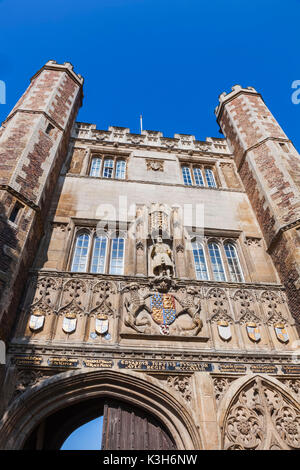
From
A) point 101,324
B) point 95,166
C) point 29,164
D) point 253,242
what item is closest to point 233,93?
point 95,166

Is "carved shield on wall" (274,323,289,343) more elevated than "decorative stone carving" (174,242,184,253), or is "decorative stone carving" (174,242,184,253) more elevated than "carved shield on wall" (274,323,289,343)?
"decorative stone carving" (174,242,184,253)

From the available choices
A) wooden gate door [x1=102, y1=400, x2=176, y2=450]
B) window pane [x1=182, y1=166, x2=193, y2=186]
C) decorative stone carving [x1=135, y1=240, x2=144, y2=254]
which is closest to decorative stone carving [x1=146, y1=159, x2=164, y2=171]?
window pane [x1=182, y1=166, x2=193, y2=186]

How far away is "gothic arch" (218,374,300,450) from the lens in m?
6.46

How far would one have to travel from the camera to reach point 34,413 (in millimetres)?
6496

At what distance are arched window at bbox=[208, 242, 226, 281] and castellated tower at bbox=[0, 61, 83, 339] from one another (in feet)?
18.2

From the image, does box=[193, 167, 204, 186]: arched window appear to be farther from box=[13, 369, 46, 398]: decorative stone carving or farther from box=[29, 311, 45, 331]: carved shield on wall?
box=[13, 369, 46, 398]: decorative stone carving

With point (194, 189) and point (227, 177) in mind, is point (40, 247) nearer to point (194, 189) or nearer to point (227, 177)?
point (194, 189)

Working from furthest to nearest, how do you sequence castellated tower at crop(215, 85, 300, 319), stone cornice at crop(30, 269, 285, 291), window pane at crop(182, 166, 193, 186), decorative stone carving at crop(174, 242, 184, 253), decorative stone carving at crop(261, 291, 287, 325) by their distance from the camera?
window pane at crop(182, 166, 193, 186) < decorative stone carving at crop(174, 242, 184, 253) < castellated tower at crop(215, 85, 300, 319) < stone cornice at crop(30, 269, 285, 291) < decorative stone carving at crop(261, 291, 287, 325)

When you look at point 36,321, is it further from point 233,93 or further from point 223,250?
point 233,93

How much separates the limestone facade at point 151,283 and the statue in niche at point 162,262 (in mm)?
43

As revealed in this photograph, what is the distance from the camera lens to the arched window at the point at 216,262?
992cm

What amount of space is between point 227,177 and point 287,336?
7.78m

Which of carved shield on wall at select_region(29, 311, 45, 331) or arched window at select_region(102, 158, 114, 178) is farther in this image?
arched window at select_region(102, 158, 114, 178)

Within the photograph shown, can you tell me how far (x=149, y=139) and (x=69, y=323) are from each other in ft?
35.6
